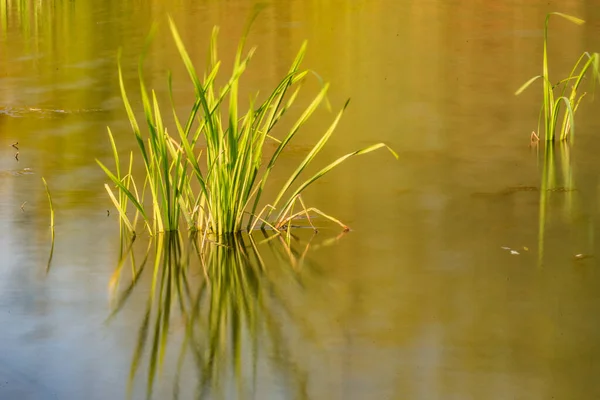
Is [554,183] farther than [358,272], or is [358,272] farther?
[554,183]

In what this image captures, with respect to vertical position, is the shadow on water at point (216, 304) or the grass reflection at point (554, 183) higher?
the grass reflection at point (554, 183)

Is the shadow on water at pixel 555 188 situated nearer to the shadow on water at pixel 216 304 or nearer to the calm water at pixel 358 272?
the calm water at pixel 358 272

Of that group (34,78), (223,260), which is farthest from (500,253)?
(34,78)

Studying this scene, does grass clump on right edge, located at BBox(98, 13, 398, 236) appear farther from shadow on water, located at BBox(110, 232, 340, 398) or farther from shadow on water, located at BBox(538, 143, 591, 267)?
shadow on water, located at BBox(538, 143, 591, 267)

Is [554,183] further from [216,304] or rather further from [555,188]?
[216,304]

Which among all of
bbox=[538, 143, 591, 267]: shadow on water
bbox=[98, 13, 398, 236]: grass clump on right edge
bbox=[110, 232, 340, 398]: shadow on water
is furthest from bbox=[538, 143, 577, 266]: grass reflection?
bbox=[110, 232, 340, 398]: shadow on water

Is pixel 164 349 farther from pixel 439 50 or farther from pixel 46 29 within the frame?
pixel 46 29

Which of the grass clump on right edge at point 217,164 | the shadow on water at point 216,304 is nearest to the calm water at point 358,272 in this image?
the shadow on water at point 216,304

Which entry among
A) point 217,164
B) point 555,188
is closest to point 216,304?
point 217,164
